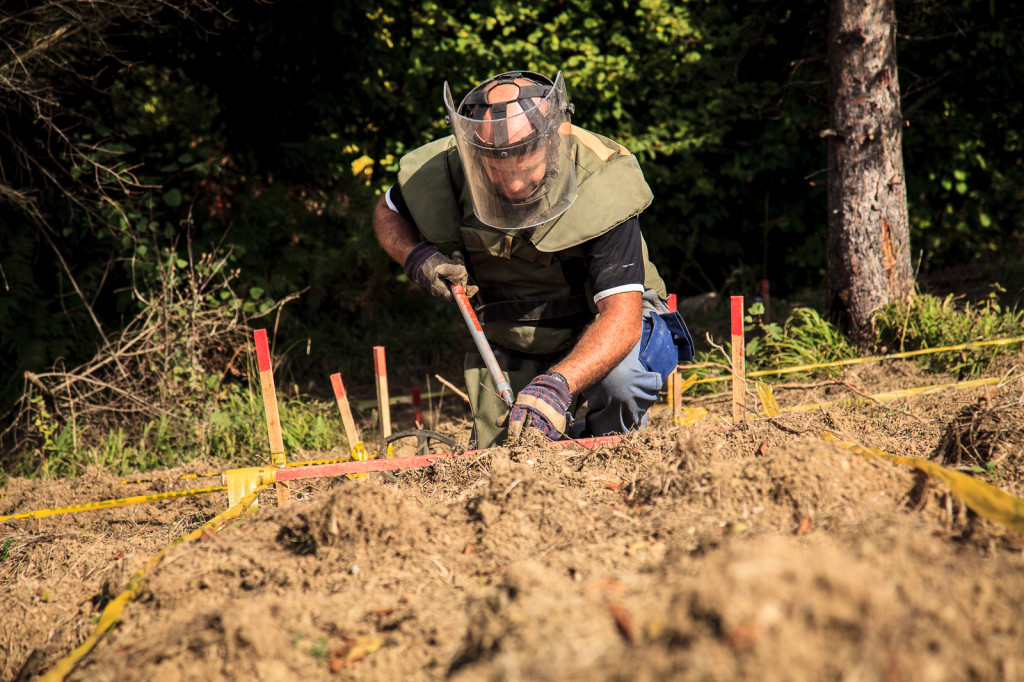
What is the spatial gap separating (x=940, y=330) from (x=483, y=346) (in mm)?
2994

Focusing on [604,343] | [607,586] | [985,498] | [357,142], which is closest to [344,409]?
[604,343]

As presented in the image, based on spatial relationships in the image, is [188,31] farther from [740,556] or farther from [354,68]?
[740,556]

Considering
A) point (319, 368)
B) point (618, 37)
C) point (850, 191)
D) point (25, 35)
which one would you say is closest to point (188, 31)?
point (25, 35)

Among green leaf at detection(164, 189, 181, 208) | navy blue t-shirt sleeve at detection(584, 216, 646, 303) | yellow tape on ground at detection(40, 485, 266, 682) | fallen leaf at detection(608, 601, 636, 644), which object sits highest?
green leaf at detection(164, 189, 181, 208)

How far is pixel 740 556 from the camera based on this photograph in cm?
125

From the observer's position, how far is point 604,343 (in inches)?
111

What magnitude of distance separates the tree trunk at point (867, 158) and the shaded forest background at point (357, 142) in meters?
0.54

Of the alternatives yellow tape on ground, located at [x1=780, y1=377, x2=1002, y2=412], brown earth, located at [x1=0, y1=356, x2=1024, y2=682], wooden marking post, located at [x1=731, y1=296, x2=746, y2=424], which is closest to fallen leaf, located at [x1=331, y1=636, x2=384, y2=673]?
brown earth, located at [x1=0, y1=356, x2=1024, y2=682]

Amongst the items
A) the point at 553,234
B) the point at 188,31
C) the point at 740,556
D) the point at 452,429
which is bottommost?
the point at 452,429

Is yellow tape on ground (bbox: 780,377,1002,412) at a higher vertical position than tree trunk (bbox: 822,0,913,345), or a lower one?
lower

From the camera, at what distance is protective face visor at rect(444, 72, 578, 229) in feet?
9.22

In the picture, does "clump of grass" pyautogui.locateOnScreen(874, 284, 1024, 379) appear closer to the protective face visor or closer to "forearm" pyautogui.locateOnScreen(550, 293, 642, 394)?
"forearm" pyautogui.locateOnScreen(550, 293, 642, 394)

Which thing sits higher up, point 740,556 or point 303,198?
point 303,198

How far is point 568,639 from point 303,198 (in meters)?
4.63
